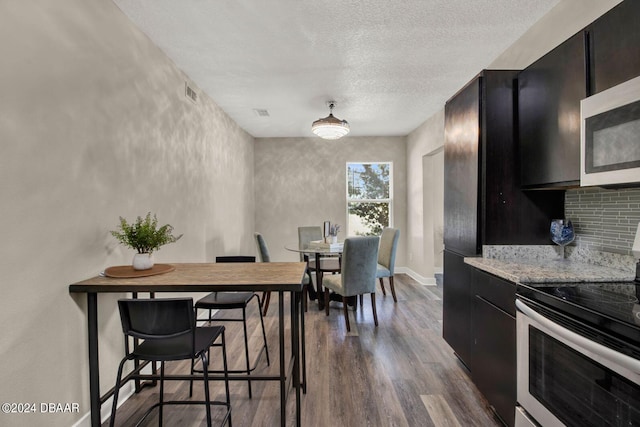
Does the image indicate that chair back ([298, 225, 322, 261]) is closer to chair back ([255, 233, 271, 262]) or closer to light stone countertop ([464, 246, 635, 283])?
chair back ([255, 233, 271, 262])

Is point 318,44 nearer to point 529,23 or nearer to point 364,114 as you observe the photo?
point 529,23

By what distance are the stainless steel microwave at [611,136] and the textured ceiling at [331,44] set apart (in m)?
1.13

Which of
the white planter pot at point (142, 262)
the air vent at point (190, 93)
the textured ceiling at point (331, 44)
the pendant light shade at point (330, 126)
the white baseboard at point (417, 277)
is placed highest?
the textured ceiling at point (331, 44)

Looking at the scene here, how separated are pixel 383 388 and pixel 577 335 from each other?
140 cm

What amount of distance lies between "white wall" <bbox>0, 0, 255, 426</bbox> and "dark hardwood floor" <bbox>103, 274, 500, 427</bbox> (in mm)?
700

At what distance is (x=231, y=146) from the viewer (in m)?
4.58

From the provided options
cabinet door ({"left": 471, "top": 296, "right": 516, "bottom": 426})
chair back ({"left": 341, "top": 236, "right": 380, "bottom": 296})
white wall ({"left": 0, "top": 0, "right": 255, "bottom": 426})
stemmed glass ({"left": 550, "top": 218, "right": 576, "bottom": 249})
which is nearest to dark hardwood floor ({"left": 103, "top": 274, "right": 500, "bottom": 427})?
cabinet door ({"left": 471, "top": 296, "right": 516, "bottom": 426})

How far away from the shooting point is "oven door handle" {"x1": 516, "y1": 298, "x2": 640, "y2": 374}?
0.98 metres

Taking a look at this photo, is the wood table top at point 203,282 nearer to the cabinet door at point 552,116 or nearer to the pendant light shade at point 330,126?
the cabinet door at point 552,116

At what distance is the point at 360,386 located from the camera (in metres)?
2.22

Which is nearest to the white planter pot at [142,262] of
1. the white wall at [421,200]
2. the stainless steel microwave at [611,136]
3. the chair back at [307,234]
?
the stainless steel microwave at [611,136]

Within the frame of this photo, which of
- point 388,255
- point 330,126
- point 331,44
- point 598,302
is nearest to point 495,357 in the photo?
point 598,302

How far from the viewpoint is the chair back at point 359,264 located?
3.16 m

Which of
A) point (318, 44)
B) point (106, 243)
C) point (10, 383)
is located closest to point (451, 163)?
point (318, 44)
